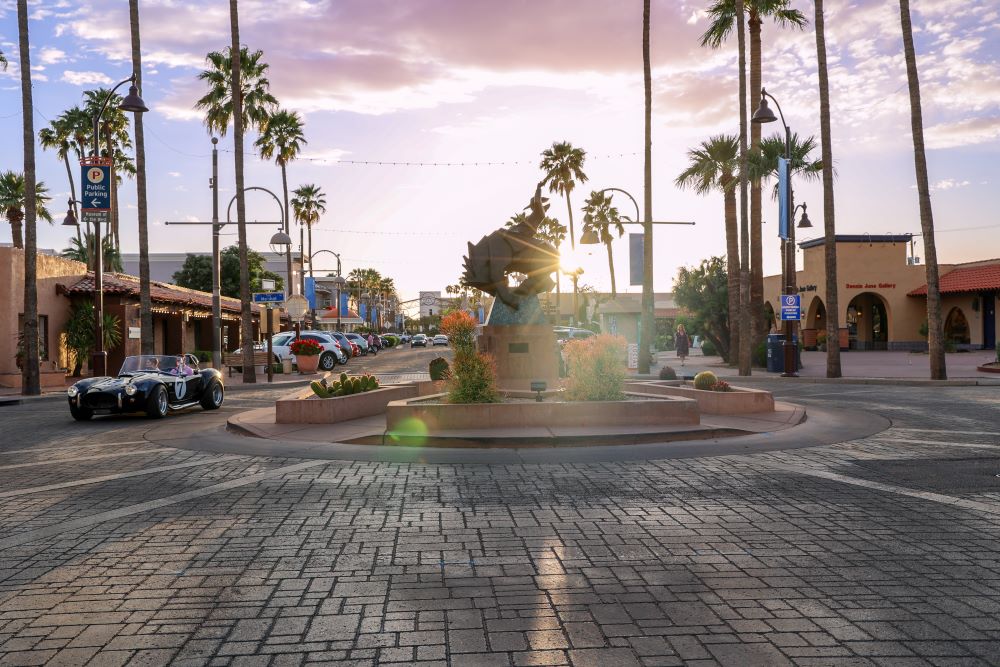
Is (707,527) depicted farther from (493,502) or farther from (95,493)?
(95,493)

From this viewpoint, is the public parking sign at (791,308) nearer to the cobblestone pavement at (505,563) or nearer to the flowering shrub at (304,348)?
the cobblestone pavement at (505,563)

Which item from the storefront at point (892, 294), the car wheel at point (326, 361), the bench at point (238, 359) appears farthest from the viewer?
the storefront at point (892, 294)

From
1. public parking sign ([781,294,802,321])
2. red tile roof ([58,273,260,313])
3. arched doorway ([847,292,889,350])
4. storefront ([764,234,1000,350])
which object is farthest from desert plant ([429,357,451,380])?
arched doorway ([847,292,889,350])

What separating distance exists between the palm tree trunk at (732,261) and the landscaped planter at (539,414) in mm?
18216

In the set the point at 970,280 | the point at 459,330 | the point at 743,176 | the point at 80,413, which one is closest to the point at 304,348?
the point at 80,413

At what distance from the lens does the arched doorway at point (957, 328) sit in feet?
159

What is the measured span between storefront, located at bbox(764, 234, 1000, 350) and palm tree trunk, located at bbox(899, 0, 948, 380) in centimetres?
2409

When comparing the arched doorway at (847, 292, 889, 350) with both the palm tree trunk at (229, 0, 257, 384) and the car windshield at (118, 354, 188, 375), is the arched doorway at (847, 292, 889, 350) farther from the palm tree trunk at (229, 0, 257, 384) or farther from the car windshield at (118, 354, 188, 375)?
the car windshield at (118, 354, 188, 375)

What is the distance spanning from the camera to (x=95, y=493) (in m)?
8.33

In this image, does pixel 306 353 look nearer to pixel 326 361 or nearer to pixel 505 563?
pixel 326 361

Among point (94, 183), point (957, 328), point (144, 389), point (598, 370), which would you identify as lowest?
point (144, 389)

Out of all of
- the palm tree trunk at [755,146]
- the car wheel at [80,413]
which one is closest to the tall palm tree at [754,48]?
the palm tree trunk at [755,146]

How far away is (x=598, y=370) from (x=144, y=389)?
9.70m

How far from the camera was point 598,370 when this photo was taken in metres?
13.6
